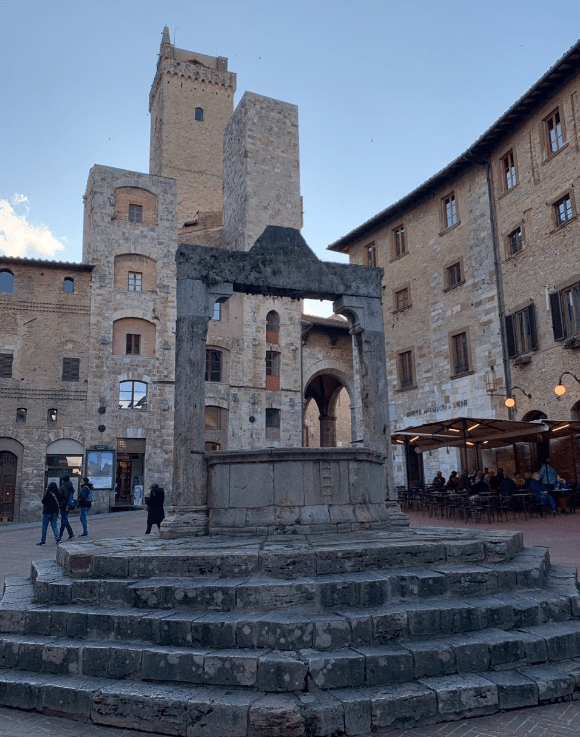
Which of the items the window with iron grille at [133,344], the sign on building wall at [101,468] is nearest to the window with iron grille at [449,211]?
the window with iron grille at [133,344]

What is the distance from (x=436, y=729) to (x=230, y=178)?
3194 centimetres

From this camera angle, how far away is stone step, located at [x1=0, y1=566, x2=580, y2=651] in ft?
16.7

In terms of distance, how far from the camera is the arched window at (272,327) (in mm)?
31422

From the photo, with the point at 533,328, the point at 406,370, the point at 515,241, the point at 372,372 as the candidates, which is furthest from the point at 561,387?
the point at 372,372

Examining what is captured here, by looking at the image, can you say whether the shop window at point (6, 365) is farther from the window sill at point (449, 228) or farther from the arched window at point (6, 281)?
the window sill at point (449, 228)

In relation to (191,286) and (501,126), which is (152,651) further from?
(501,126)

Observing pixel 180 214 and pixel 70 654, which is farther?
pixel 180 214

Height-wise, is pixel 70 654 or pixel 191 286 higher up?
pixel 191 286

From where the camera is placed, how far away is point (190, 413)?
346 inches

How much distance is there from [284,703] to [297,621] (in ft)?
2.38

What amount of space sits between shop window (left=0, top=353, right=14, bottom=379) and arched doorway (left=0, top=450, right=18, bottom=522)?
303 cm

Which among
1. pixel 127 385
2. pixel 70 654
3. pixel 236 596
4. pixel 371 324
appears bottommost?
pixel 70 654

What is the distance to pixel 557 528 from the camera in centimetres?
1342

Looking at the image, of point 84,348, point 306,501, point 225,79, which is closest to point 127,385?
point 84,348
